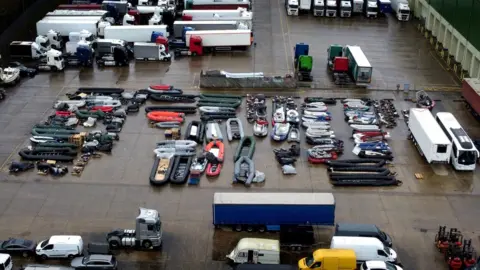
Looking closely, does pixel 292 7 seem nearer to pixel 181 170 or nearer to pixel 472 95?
pixel 472 95

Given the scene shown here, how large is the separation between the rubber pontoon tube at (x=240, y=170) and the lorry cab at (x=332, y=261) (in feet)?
31.9

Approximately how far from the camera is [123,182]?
4047 centimetres

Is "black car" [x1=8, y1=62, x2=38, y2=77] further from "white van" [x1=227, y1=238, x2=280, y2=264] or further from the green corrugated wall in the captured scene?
the green corrugated wall

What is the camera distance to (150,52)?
6247 centimetres

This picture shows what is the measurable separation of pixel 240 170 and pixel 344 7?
44536mm

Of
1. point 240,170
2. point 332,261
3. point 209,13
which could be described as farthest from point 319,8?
point 332,261

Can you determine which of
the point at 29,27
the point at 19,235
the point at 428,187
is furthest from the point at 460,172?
the point at 29,27

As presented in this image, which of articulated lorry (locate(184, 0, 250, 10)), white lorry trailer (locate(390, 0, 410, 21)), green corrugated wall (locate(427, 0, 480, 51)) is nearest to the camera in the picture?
green corrugated wall (locate(427, 0, 480, 51))

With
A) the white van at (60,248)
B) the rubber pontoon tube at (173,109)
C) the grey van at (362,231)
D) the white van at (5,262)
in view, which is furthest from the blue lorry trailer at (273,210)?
the rubber pontoon tube at (173,109)

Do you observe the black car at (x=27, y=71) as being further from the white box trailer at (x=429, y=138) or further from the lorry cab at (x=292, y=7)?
the lorry cab at (x=292, y=7)

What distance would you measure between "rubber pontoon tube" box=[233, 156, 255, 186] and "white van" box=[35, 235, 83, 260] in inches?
446

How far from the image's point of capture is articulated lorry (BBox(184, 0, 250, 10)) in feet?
256

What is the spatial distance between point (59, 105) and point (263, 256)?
25.2 meters

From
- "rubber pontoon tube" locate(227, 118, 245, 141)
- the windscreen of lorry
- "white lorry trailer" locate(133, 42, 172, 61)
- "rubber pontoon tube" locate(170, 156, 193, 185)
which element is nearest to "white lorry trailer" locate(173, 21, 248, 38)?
"white lorry trailer" locate(133, 42, 172, 61)
